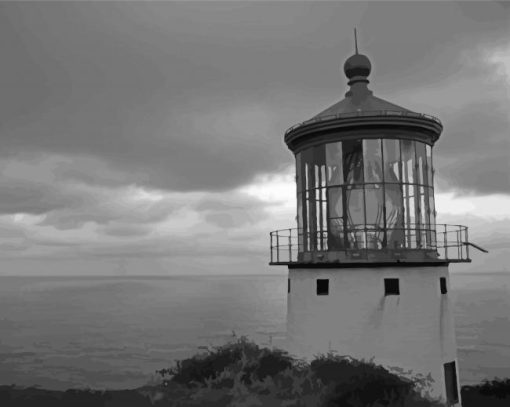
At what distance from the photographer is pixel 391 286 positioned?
13031 mm

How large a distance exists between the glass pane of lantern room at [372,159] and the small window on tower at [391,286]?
2590mm

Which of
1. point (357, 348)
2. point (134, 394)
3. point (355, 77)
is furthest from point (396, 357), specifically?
point (355, 77)

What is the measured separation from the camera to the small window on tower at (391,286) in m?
13.0

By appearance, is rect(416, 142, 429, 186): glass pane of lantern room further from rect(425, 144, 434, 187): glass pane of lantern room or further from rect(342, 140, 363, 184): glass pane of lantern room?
rect(342, 140, 363, 184): glass pane of lantern room

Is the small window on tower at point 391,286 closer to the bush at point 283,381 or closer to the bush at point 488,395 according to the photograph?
the bush at point 283,381

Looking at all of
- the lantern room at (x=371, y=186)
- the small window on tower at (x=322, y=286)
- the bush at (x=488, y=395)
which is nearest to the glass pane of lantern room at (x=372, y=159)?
the lantern room at (x=371, y=186)

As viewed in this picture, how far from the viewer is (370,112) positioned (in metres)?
13.5

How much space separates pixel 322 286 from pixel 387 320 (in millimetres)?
1801

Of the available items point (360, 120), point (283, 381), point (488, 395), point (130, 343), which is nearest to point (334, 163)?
point (360, 120)

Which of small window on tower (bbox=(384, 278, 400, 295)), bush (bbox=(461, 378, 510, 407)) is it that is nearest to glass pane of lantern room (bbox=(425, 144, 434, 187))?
small window on tower (bbox=(384, 278, 400, 295))

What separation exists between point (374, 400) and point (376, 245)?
12.9ft

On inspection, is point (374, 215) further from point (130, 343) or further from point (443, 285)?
point (130, 343)

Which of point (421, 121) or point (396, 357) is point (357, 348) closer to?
point (396, 357)

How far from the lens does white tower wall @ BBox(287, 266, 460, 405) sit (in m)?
12.9
